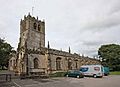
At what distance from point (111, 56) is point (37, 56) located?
104ft

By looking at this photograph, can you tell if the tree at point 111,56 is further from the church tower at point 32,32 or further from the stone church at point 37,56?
the church tower at point 32,32

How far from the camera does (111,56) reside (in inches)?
2314

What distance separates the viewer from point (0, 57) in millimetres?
23172

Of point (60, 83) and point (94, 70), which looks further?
point (94, 70)

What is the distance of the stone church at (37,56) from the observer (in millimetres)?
37438

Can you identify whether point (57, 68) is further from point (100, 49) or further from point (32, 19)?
point (100, 49)

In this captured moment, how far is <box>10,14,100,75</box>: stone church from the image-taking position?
37.4m

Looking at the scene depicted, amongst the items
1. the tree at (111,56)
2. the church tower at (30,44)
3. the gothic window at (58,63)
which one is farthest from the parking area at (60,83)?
the tree at (111,56)

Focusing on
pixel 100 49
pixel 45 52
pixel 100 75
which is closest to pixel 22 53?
pixel 45 52

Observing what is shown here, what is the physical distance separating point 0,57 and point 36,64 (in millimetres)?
16586

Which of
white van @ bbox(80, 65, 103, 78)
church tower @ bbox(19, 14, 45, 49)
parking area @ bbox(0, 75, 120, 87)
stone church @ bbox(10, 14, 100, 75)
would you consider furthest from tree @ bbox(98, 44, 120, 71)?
parking area @ bbox(0, 75, 120, 87)

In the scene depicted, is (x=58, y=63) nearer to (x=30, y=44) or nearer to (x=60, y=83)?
(x=30, y=44)

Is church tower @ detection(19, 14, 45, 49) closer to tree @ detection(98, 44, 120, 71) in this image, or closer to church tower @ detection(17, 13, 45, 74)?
church tower @ detection(17, 13, 45, 74)

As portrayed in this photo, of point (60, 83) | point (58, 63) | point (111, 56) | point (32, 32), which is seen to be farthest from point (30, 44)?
point (111, 56)
